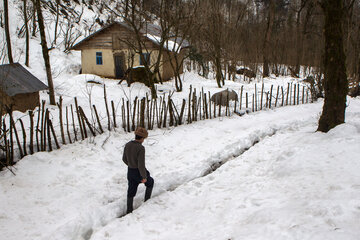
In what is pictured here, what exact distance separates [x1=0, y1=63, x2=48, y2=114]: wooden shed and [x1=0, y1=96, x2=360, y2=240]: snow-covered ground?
362cm

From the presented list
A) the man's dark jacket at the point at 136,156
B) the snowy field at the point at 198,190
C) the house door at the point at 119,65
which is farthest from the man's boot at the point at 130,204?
the house door at the point at 119,65

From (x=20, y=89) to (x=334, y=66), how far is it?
9.01 metres

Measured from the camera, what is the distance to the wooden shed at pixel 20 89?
8.55m

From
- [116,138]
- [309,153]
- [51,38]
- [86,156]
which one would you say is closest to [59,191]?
[86,156]

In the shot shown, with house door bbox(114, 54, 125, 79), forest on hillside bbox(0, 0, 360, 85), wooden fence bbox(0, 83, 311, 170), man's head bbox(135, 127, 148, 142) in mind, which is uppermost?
forest on hillside bbox(0, 0, 360, 85)

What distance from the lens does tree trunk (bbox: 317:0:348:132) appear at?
20.4 feet

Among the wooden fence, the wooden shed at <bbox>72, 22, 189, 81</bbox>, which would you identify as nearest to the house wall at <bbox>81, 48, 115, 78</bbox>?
the wooden shed at <bbox>72, 22, 189, 81</bbox>

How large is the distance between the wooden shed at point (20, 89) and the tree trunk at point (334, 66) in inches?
344

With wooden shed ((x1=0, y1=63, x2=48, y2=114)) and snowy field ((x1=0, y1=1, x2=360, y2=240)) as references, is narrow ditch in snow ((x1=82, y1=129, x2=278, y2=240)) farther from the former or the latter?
wooden shed ((x1=0, y1=63, x2=48, y2=114))

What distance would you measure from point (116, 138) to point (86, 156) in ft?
3.93

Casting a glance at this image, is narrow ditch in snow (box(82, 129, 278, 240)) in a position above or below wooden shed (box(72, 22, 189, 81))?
below

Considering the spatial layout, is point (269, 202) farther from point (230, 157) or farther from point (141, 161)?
point (230, 157)

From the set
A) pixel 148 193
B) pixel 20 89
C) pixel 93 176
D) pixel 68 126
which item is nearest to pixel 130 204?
pixel 148 193

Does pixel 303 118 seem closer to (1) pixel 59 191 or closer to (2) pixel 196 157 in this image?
(2) pixel 196 157
